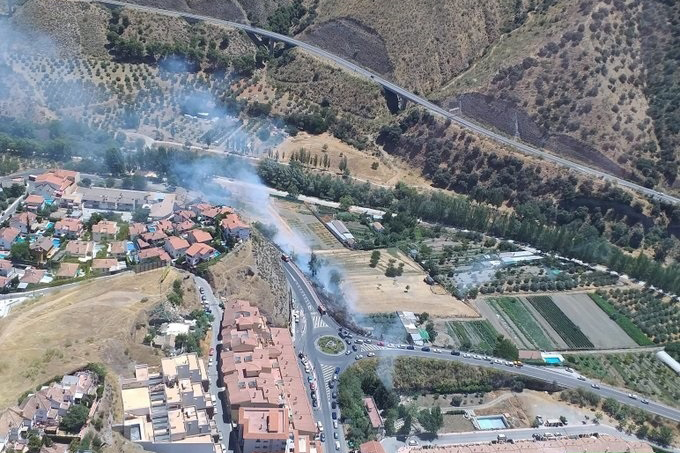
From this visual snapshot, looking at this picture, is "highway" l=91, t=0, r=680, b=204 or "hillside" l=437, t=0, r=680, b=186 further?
"hillside" l=437, t=0, r=680, b=186

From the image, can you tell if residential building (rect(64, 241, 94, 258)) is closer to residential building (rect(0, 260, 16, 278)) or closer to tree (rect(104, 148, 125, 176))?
residential building (rect(0, 260, 16, 278))

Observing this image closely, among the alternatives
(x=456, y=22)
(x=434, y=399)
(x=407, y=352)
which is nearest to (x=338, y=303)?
(x=407, y=352)

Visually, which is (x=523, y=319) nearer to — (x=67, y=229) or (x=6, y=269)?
(x=67, y=229)

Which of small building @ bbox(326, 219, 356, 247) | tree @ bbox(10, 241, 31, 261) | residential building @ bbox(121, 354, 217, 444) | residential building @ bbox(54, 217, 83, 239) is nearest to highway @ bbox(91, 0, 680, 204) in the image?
small building @ bbox(326, 219, 356, 247)

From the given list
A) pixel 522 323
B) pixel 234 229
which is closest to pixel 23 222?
pixel 234 229

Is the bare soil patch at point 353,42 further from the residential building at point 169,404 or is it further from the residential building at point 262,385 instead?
the residential building at point 169,404

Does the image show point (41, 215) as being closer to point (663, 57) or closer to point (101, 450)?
point (101, 450)

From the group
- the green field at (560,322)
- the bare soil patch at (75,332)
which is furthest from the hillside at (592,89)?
the bare soil patch at (75,332)
